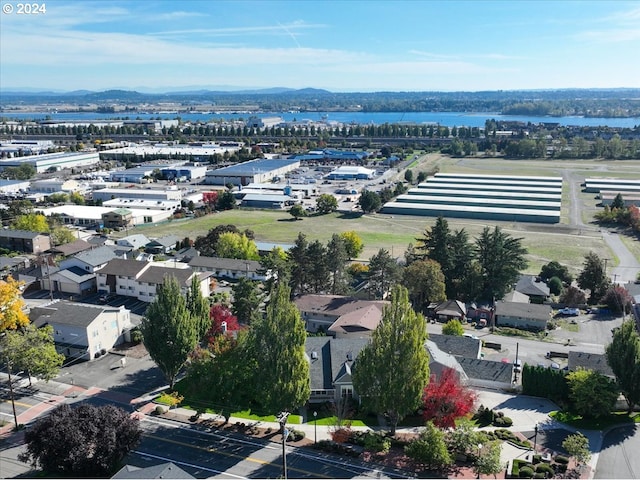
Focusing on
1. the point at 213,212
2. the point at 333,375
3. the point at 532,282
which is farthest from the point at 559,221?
the point at 333,375

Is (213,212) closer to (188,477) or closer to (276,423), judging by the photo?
(276,423)

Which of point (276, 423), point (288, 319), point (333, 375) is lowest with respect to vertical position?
point (276, 423)

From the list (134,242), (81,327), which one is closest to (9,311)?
(81,327)

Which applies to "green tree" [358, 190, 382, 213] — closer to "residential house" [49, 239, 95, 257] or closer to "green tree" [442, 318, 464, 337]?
"residential house" [49, 239, 95, 257]

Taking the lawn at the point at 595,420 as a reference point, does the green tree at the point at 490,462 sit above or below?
above

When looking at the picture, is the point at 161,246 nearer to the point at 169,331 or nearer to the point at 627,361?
the point at 169,331

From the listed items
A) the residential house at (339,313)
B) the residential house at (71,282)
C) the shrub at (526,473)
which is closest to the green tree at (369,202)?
the residential house at (339,313)

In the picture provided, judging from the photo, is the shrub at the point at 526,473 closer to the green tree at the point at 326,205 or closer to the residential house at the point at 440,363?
the residential house at the point at 440,363
